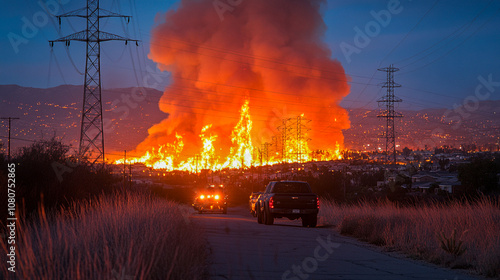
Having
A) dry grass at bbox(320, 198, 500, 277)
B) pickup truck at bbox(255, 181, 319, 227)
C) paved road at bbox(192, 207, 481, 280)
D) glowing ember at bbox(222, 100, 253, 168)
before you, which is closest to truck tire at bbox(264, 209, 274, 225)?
pickup truck at bbox(255, 181, 319, 227)

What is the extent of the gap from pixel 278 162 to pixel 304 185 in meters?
85.2

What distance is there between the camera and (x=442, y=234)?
1330 centimetres

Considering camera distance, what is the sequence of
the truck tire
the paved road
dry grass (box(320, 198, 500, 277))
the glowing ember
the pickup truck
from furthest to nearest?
the glowing ember < the truck tire < the pickup truck < dry grass (box(320, 198, 500, 277)) < the paved road

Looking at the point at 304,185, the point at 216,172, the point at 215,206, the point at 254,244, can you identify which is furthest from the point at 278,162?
the point at 254,244

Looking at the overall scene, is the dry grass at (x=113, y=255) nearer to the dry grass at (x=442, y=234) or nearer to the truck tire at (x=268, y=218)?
the dry grass at (x=442, y=234)

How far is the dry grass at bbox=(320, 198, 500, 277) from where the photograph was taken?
38.1 ft

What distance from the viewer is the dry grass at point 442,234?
11.6 metres

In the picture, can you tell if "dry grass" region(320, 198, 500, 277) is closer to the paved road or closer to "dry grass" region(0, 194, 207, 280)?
the paved road

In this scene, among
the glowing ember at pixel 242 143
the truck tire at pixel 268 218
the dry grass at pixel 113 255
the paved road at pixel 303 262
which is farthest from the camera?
the glowing ember at pixel 242 143

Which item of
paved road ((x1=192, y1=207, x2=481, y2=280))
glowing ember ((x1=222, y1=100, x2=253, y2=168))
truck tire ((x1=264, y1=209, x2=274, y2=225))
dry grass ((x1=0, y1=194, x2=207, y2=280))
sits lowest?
paved road ((x1=192, y1=207, x2=481, y2=280))

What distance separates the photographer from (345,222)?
67.0ft

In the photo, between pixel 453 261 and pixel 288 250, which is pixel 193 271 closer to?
pixel 288 250

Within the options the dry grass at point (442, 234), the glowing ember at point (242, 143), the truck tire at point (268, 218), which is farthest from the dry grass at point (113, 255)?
the glowing ember at point (242, 143)

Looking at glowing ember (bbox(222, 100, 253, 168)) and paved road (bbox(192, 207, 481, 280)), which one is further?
glowing ember (bbox(222, 100, 253, 168))
